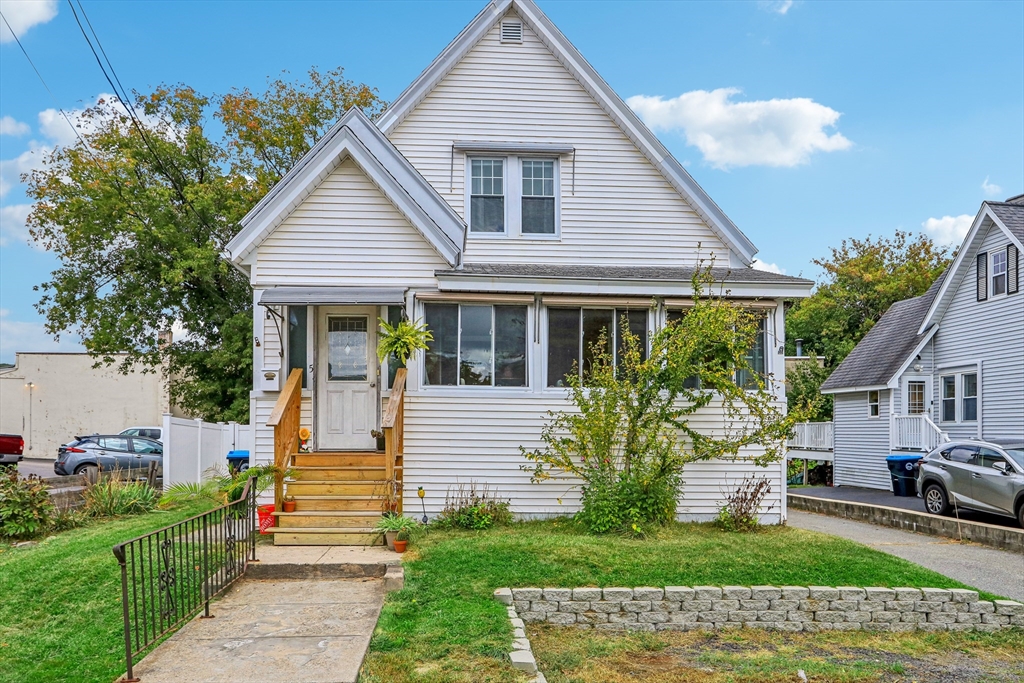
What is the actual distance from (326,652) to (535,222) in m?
8.78

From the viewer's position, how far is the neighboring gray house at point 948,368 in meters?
18.2

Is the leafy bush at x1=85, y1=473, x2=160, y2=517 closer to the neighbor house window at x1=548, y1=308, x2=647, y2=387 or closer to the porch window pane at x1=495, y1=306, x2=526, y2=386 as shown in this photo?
the porch window pane at x1=495, y1=306, x2=526, y2=386

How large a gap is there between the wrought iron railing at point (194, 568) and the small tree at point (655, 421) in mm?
4247

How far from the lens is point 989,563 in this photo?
34.6ft

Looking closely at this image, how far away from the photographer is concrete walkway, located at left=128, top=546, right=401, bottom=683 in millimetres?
5504

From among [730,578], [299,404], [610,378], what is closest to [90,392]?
[299,404]

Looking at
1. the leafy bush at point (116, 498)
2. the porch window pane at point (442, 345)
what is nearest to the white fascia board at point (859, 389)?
the porch window pane at point (442, 345)

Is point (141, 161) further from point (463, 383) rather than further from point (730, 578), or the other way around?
point (730, 578)

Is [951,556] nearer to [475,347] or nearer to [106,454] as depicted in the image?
[475,347]

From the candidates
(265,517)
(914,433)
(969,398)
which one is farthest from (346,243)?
(969,398)

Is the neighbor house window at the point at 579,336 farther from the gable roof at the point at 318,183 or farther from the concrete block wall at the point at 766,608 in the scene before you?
the concrete block wall at the point at 766,608

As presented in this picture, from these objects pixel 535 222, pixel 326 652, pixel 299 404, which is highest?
pixel 535 222

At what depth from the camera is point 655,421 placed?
1084cm

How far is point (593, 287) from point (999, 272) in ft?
43.6
